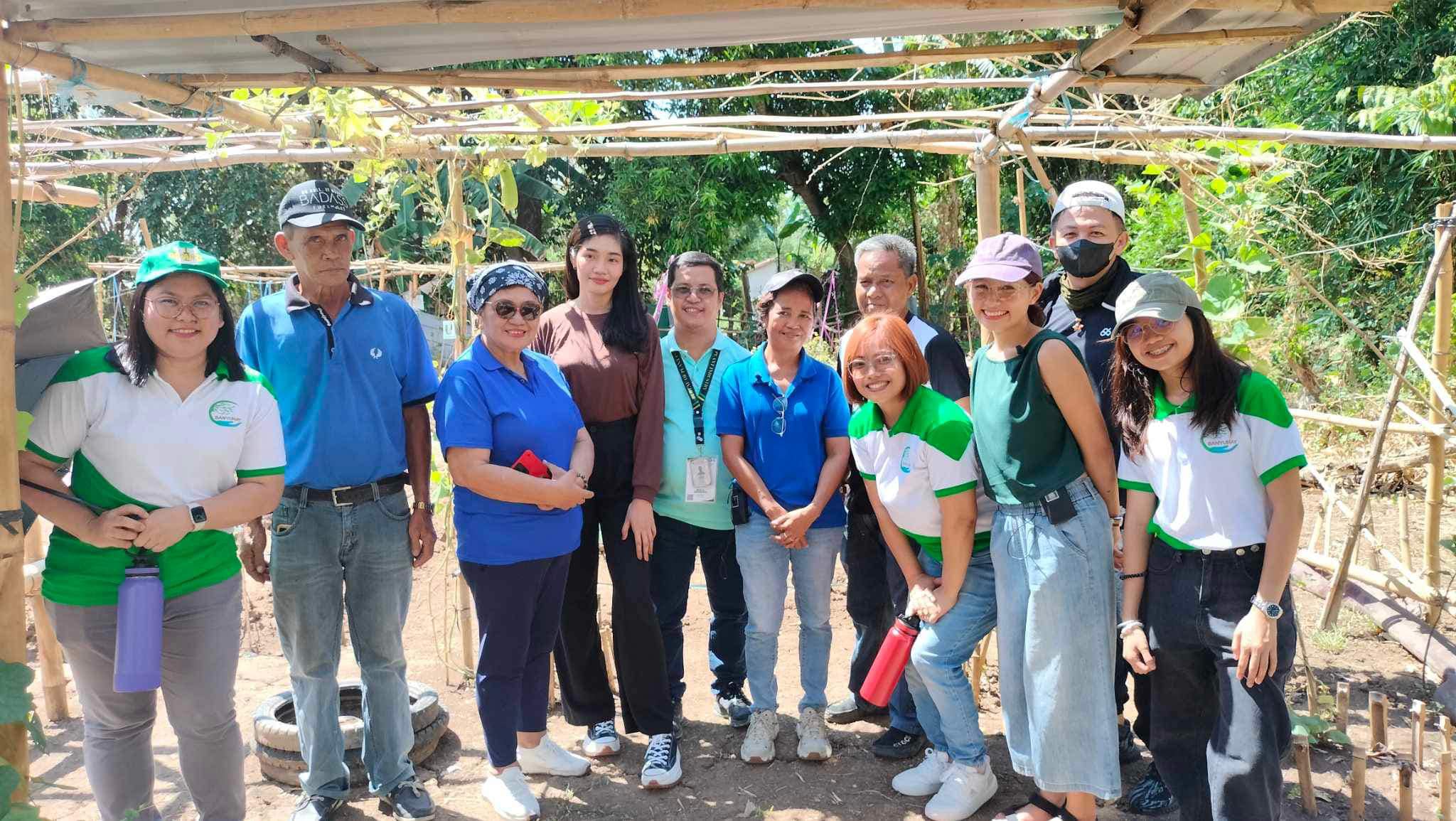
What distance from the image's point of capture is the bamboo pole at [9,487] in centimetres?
200

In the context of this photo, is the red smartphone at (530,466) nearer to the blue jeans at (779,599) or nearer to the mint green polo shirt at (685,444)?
the mint green polo shirt at (685,444)

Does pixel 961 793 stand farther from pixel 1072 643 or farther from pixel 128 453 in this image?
pixel 128 453

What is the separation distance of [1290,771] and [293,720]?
361 centimetres

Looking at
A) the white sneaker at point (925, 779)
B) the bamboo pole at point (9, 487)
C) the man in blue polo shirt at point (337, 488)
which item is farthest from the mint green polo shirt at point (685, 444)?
the bamboo pole at point (9, 487)

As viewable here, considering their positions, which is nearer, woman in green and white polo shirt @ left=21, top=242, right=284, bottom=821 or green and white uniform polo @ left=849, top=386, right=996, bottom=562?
woman in green and white polo shirt @ left=21, top=242, right=284, bottom=821

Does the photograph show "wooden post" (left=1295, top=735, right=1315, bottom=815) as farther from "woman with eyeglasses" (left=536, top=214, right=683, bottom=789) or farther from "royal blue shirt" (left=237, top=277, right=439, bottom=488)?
"royal blue shirt" (left=237, top=277, right=439, bottom=488)

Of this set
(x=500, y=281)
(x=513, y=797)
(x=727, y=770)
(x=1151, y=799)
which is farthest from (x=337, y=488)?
(x=1151, y=799)

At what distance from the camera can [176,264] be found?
2516 millimetres

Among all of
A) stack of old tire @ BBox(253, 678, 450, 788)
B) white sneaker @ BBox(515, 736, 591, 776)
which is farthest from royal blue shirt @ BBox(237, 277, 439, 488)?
white sneaker @ BBox(515, 736, 591, 776)

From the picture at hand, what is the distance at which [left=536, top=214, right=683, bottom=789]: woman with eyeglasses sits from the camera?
→ 3439 millimetres

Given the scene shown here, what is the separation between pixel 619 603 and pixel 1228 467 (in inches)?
80.1

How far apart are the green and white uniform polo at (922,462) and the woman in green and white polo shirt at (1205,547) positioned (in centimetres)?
45

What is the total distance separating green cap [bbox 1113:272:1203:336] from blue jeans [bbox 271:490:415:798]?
2280 millimetres

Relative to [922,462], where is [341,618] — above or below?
below
